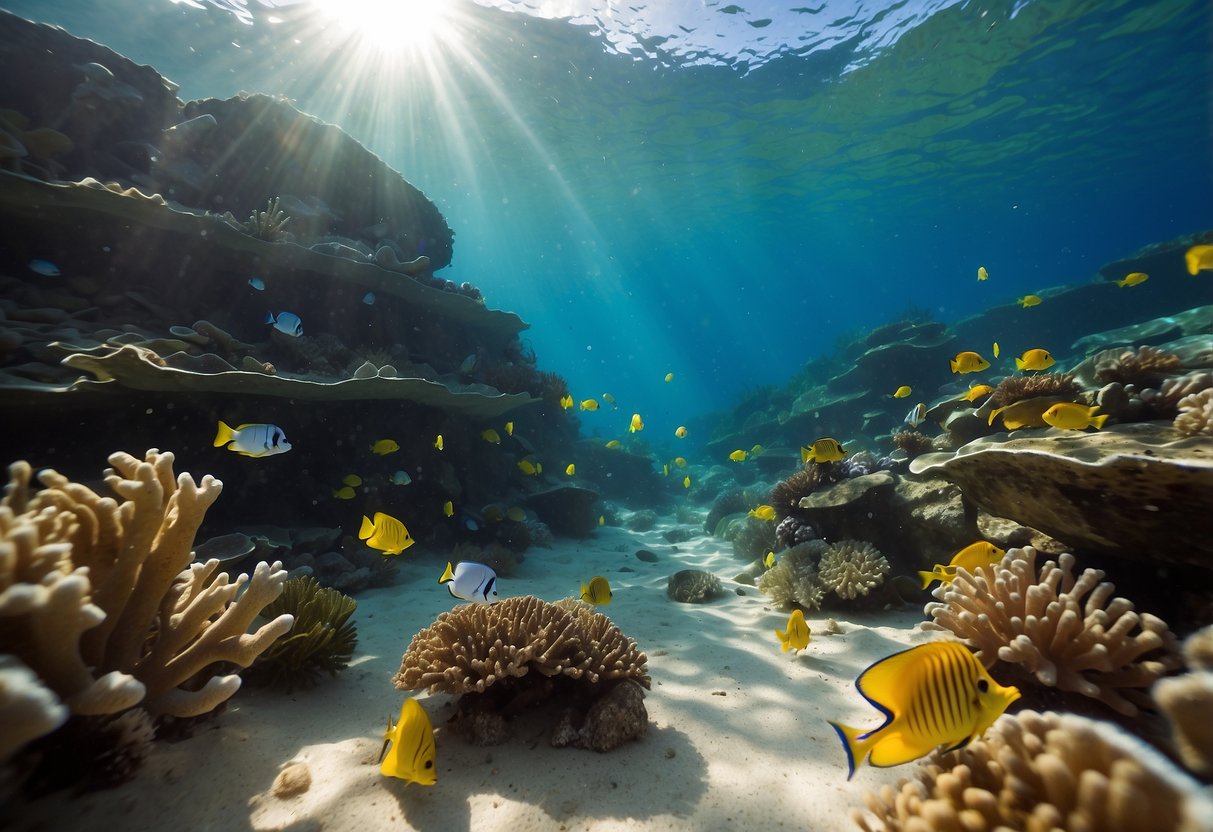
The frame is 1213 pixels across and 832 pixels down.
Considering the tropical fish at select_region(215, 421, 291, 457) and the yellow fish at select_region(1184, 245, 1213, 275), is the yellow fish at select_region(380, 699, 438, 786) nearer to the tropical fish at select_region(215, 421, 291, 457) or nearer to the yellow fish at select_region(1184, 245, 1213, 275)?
the tropical fish at select_region(215, 421, 291, 457)

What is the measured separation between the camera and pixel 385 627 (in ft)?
17.1

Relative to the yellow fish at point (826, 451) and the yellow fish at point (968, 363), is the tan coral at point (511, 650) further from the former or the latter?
the yellow fish at point (968, 363)

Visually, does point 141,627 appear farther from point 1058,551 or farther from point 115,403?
point 1058,551

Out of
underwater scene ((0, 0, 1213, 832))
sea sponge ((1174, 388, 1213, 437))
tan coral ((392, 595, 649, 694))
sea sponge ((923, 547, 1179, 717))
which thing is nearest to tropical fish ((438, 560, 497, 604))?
underwater scene ((0, 0, 1213, 832))

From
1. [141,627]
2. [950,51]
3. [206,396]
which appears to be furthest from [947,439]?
[950,51]

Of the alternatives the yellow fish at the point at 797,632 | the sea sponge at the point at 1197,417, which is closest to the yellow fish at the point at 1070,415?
A: the sea sponge at the point at 1197,417

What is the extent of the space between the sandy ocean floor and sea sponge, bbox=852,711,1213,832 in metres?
0.65

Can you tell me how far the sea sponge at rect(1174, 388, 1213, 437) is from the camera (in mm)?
3207

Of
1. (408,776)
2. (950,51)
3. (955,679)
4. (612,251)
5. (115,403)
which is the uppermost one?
(612,251)

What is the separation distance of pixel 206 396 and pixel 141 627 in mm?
5586

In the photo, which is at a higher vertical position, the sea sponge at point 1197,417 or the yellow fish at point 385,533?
the sea sponge at point 1197,417

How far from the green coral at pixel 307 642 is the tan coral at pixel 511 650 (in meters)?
0.92

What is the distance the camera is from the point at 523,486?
11633 millimetres

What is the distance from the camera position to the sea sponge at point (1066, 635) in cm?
228
